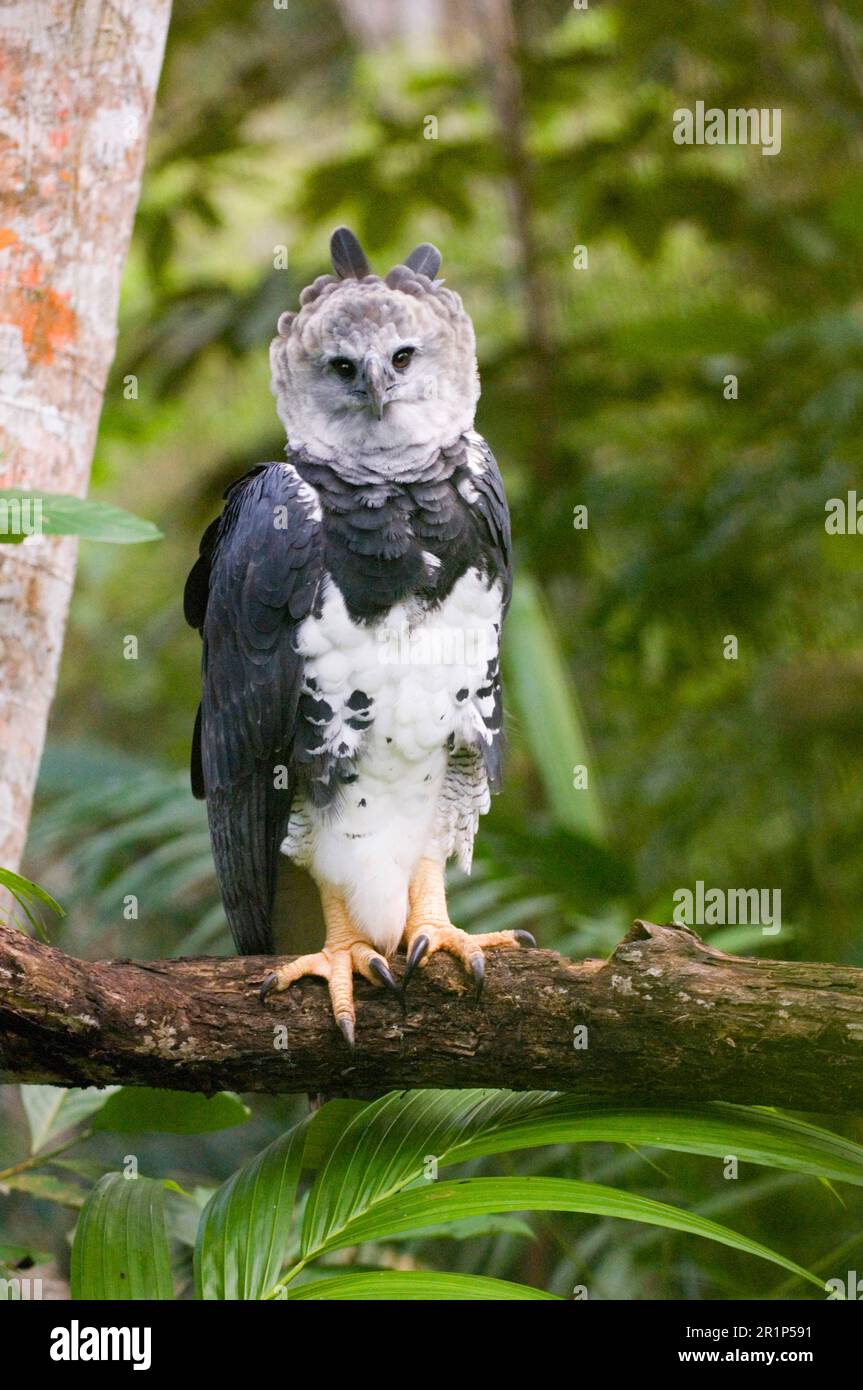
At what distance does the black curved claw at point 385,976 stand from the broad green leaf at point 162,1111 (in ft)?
1.04

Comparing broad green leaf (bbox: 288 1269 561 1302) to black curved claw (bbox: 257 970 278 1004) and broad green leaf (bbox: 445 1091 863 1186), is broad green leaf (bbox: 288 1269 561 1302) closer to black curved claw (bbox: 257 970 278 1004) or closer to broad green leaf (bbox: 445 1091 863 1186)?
broad green leaf (bbox: 445 1091 863 1186)

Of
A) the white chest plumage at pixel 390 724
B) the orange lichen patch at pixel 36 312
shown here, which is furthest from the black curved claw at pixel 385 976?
the orange lichen patch at pixel 36 312

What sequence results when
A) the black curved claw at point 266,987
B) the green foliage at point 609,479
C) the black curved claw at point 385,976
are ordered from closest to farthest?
the black curved claw at point 266,987 < the black curved claw at point 385,976 < the green foliage at point 609,479

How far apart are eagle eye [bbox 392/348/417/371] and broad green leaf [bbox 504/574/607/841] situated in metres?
1.27

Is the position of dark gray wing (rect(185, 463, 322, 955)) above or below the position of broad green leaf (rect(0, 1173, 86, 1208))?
above

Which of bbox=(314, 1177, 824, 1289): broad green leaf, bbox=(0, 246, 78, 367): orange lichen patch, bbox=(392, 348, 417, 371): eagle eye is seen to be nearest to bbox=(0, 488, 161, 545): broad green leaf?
bbox=(0, 246, 78, 367): orange lichen patch

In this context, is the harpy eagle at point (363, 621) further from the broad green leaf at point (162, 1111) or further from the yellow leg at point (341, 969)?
the broad green leaf at point (162, 1111)

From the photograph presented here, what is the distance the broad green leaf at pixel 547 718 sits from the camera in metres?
3.42

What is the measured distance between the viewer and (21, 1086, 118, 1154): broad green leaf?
7.28 ft

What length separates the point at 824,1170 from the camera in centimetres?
167

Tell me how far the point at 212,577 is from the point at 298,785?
428 millimetres
